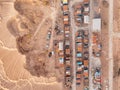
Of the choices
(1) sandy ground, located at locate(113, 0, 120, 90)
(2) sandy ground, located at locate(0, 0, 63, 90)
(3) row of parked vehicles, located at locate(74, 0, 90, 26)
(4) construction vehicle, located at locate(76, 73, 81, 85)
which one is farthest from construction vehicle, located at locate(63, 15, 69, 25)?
(4) construction vehicle, located at locate(76, 73, 81, 85)

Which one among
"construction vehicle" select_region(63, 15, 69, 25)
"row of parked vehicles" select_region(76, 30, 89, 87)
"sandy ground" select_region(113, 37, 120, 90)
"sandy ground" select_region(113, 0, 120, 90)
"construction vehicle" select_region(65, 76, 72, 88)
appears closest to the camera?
"sandy ground" select_region(113, 0, 120, 90)

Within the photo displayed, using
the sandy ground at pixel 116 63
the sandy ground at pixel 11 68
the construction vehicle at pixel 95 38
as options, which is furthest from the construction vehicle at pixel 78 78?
the construction vehicle at pixel 95 38

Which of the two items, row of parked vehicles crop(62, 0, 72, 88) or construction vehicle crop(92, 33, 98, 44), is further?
row of parked vehicles crop(62, 0, 72, 88)

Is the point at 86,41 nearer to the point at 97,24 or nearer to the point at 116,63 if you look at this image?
the point at 97,24

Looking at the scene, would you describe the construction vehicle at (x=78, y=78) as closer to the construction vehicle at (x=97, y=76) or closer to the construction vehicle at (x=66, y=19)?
the construction vehicle at (x=97, y=76)

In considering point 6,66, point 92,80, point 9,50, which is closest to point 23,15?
point 9,50

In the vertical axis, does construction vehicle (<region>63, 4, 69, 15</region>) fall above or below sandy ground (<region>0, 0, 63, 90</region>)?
above

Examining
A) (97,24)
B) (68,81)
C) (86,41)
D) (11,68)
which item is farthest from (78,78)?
(11,68)

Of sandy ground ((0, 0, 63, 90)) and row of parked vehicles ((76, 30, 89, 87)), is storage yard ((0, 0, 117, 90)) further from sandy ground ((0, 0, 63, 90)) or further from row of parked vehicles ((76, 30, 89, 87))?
sandy ground ((0, 0, 63, 90))
